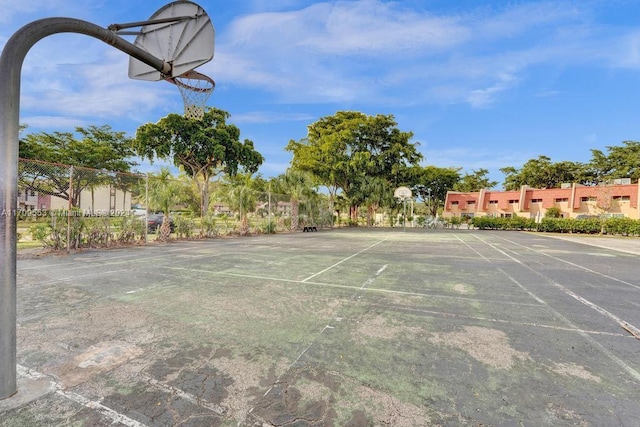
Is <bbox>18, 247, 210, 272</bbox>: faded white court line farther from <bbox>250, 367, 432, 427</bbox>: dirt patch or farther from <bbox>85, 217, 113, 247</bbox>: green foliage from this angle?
<bbox>250, 367, 432, 427</bbox>: dirt patch

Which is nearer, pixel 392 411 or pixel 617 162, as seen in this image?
pixel 392 411

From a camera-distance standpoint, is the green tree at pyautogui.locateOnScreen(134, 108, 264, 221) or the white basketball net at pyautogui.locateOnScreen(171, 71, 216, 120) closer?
the white basketball net at pyautogui.locateOnScreen(171, 71, 216, 120)

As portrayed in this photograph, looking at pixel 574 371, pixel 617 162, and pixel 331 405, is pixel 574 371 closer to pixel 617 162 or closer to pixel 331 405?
pixel 331 405

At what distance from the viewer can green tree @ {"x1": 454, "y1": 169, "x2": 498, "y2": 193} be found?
5372 centimetres

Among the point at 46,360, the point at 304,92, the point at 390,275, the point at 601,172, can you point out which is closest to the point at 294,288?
the point at 390,275

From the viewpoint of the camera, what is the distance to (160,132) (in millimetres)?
19953

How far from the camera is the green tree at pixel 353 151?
104 ft

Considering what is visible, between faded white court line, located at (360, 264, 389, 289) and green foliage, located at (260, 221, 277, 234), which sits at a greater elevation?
faded white court line, located at (360, 264, 389, 289)

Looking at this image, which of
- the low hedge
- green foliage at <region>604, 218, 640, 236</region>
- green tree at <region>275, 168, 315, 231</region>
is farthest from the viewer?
the low hedge

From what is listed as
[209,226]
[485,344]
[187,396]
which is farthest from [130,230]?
[485,344]

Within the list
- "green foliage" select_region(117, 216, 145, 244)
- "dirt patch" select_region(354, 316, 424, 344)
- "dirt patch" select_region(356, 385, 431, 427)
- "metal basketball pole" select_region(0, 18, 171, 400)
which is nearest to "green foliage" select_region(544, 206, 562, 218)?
"dirt patch" select_region(354, 316, 424, 344)

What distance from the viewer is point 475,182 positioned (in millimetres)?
54031

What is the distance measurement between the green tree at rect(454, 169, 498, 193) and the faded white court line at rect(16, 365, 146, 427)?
2281 inches

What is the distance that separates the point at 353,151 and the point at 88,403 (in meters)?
33.6
